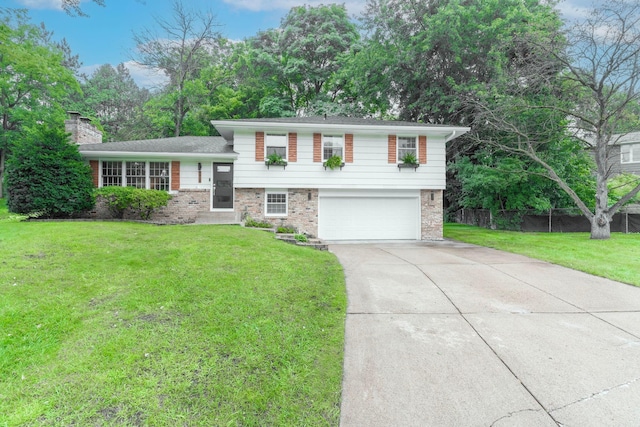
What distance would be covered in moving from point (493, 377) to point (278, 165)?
996 cm

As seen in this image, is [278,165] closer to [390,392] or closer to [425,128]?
[425,128]

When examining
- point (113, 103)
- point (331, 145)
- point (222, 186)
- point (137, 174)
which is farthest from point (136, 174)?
point (113, 103)

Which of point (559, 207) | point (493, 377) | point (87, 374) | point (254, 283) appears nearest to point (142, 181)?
point (254, 283)

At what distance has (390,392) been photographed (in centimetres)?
244

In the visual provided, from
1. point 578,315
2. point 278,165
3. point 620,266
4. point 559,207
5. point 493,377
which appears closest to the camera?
point 493,377

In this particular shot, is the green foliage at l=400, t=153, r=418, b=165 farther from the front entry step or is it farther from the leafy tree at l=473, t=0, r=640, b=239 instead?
the front entry step

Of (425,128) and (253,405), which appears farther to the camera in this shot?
(425,128)

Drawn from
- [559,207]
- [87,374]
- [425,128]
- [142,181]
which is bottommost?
[87,374]

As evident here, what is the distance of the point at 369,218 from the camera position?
12312 mm

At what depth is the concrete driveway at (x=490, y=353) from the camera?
2232 mm

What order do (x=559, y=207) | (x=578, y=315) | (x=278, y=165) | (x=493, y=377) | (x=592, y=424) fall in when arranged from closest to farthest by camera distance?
(x=592, y=424) → (x=493, y=377) → (x=578, y=315) → (x=278, y=165) → (x=559, y=207)

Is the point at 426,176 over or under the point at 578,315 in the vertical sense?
over

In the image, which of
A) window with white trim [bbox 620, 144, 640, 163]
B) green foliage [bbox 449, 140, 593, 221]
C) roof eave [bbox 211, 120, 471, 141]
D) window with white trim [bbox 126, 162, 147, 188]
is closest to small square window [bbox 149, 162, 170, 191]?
window with white trim [bbox 126, 162, 147, 188]

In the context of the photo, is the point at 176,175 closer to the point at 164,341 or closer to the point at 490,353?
the point at 164,341
